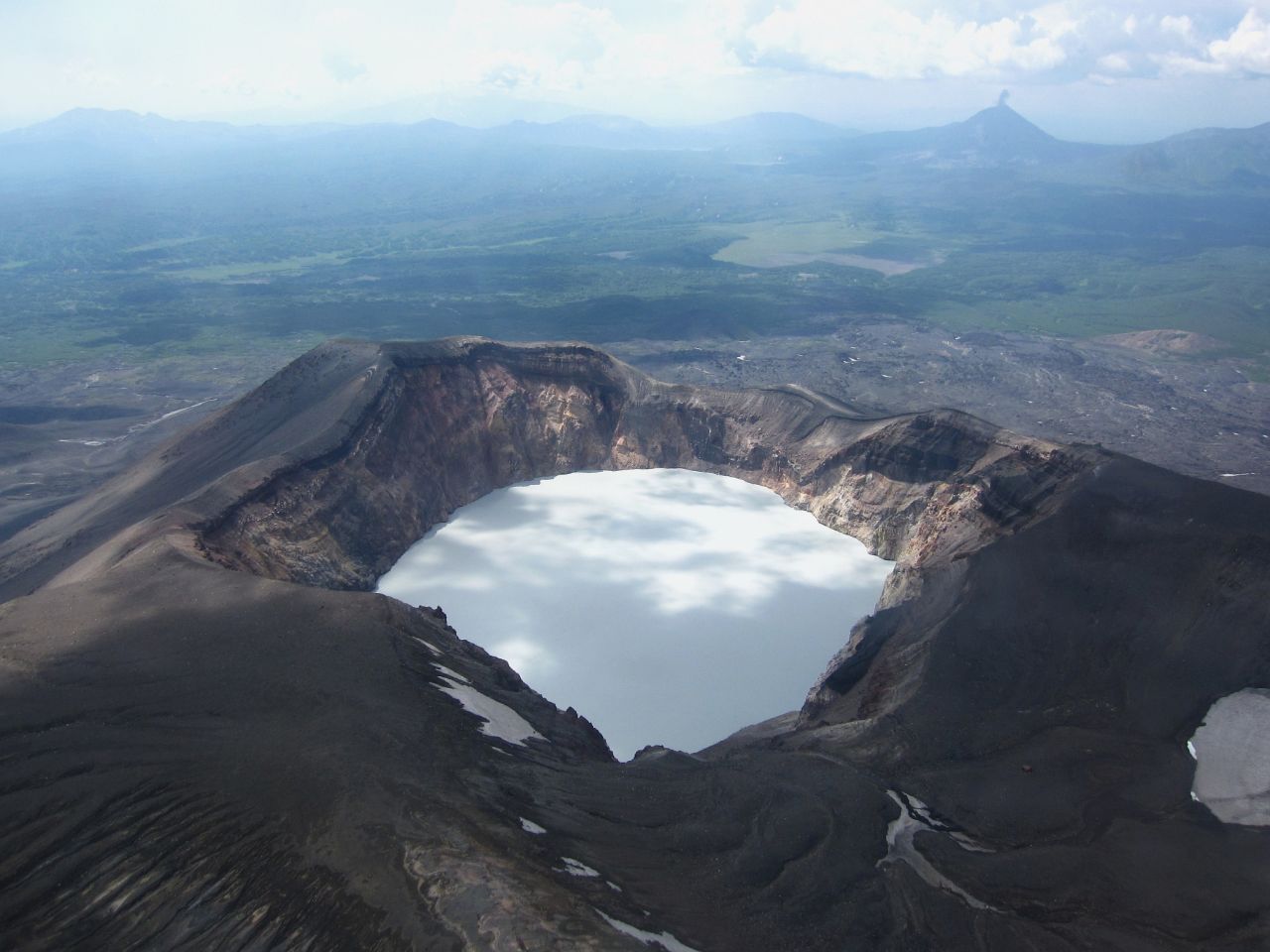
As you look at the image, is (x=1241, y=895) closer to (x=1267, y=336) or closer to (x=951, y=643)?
(x=951, y=643)

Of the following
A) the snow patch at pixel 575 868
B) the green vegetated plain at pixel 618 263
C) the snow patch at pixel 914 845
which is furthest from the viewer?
the green vegetated plain at pixel 618 263

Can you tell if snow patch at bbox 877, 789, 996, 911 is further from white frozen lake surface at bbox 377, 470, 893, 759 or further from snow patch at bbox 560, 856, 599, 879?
white frozen lake surface at bbox 377, 470, 893, 759

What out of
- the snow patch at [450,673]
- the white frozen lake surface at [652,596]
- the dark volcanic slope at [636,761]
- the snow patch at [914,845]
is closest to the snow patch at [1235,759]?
the dark volcanic slope at [636,761]

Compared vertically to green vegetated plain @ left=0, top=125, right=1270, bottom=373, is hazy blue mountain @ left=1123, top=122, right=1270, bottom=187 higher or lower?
higher

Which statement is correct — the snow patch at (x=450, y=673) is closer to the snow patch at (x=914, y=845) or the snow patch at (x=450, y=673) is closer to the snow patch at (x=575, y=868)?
the snow patch at (x=575, y=868)

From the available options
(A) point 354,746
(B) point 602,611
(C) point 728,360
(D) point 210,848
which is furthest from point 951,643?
(C) point 728,360

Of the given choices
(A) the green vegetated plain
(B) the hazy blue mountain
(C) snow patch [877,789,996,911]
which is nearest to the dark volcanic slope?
(C) snow patch [877,789,996,911]

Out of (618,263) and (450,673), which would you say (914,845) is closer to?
(450,673)

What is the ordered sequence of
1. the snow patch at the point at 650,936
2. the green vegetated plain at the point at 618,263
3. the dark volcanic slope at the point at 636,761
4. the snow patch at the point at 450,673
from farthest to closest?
1. the green vegetated plain at the point at 618,263
2. the snow patch at the point at 450,673
3. the dark volcanic slope at the point at 636,761
4. the snow patch at the point at 650,936
